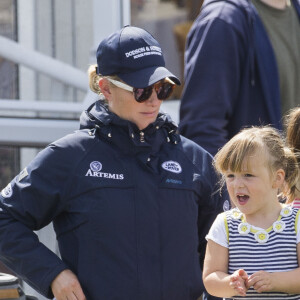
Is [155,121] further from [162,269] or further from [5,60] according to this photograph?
[5,60]

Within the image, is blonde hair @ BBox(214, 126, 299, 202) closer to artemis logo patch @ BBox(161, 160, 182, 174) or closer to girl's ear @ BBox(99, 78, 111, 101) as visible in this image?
artemis logo patch @ BBox(161, 160, 182, 174)

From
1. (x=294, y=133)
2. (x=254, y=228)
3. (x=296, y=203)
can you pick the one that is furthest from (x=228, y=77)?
(x=254, y=228)

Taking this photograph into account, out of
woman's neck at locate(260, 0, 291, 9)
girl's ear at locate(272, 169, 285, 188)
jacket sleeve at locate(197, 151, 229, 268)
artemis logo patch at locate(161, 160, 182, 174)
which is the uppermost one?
woman's neck at locate(260, 0, 291, 9)

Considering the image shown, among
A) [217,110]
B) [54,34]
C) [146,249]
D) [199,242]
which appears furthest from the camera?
[54,34]

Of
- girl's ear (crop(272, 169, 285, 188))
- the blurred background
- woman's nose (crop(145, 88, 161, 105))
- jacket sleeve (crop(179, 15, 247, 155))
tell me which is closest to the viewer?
girl's ear (crop(272, 169, 285, 188))

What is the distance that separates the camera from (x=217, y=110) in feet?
13.7

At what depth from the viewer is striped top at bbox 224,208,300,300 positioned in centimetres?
314

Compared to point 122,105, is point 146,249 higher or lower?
lower

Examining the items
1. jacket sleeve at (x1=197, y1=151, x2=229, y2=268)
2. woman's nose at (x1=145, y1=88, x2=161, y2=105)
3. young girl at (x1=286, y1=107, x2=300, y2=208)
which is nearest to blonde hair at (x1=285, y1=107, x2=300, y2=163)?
young girl at (x1=286, y1=107, x2=300, y2=208)

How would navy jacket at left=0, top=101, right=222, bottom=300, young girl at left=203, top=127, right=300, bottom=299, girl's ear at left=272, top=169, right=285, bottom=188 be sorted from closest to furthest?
young girl at left=203, top=127, right=300, bottom=299 → girl's ear at left=272, top=169, right=285, bottom=188 → navy jacket at left=0, top=101, right=222, bottom=300

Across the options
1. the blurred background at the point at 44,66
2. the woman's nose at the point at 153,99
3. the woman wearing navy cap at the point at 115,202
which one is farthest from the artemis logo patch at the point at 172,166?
the blurred background at the point at 44,66

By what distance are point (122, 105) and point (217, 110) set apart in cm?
79

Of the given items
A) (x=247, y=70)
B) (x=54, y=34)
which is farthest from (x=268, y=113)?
(x=54, y=34)

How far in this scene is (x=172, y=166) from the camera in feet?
11.7
